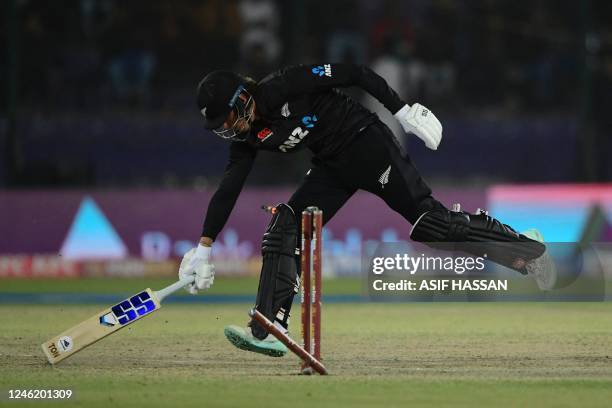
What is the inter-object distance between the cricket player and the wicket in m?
0.57

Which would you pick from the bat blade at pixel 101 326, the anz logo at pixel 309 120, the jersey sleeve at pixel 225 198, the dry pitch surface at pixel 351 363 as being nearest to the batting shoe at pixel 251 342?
the dry pitch surface at pixel 351 363

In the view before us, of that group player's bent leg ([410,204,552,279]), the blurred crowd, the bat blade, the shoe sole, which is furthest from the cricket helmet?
the blurred crowd

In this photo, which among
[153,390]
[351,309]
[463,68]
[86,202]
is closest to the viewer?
[153,390]

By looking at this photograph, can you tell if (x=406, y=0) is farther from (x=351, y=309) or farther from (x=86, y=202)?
(x=351, y=309)

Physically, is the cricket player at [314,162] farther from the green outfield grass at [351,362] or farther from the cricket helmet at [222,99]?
the green outfield grass at [351,362]

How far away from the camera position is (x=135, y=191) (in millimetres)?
16266

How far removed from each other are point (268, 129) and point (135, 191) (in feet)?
28.2

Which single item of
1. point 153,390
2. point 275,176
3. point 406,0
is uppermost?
point 406,0

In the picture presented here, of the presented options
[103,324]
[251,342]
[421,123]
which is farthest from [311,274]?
[103,324]

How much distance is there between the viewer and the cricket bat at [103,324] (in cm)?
791

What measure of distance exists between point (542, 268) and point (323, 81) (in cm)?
203

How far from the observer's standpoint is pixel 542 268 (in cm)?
838

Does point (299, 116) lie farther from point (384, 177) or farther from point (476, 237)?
point (476, 237)

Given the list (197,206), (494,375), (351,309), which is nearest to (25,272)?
(197,206)
